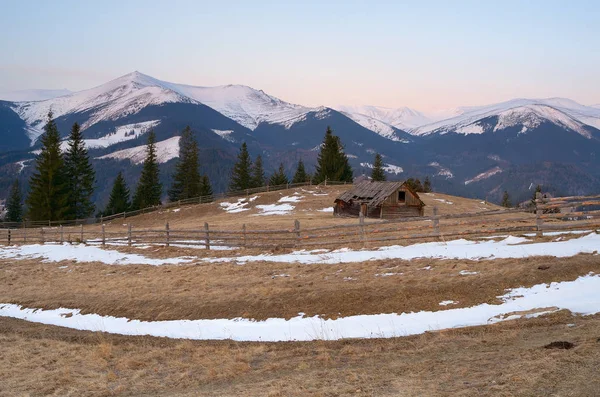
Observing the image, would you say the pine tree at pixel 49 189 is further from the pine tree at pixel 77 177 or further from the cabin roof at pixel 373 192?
the cabin roof at pixel 373 192

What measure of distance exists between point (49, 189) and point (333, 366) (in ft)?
192

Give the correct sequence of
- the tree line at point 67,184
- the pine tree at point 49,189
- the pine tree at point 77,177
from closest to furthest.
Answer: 1. the pine tree at point 49,189
2. the tree line at point 67,184
3. the pine tree at point 77,177

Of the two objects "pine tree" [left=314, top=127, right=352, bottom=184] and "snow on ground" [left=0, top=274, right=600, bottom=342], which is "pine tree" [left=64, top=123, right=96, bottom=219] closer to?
"pine tree" [left=314, top=127, right=352, bottom=184]

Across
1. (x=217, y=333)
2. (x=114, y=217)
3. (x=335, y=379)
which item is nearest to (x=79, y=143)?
(x=114, y=217)

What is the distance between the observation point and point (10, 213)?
8069 centimetres

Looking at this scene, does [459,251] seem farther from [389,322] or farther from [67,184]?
[67,184]

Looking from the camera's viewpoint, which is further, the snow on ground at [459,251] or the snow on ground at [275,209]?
the snow on ground at [275,209]

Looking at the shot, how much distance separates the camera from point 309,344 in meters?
11.1

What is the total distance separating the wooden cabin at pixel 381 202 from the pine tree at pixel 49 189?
3393cm

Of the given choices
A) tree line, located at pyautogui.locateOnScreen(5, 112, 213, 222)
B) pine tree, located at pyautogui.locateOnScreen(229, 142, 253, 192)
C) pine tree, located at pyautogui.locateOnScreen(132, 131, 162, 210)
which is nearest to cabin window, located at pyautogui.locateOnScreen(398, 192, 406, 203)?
tree line, located at pyautogui.locateOnScreen(5, 112, 213, 222)

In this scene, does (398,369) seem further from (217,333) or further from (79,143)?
(79,143)

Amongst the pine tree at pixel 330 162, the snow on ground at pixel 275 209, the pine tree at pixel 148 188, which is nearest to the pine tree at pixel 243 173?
the pine tree at pixel 330 162

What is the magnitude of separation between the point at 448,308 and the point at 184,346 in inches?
261

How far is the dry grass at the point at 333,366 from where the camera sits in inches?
285
